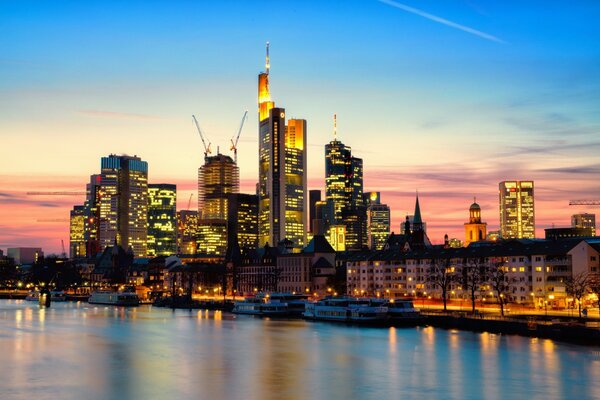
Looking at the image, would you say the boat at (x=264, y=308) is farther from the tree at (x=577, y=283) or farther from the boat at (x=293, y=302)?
the tree at (x=577, y=283)

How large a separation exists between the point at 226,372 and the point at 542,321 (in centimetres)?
4978

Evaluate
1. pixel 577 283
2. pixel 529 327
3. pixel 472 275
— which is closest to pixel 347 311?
pixel 472 275

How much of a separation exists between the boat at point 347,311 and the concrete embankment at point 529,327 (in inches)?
366

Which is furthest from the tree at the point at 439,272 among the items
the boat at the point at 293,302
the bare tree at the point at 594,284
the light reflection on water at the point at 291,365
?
the light reflection on water at the point at 291,365

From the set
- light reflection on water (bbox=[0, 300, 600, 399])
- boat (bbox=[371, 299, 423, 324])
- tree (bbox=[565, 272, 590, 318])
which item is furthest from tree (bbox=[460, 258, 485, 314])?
light reflection on water (bbox=[0, 300, 600, 399])

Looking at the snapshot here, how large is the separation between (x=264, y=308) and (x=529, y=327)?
6957 cm

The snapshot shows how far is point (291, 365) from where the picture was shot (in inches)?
3004

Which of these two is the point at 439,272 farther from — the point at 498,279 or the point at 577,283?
the point at 577,283

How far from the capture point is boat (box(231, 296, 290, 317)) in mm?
157125

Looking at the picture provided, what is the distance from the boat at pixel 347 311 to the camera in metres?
127

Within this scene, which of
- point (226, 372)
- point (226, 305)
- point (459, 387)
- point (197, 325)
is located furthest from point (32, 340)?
point (226, 305)

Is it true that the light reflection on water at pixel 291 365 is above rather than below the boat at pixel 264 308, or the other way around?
below

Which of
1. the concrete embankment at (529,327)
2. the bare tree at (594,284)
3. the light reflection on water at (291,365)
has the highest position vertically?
the bare tree at (594,284)

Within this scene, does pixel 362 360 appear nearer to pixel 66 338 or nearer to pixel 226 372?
pixel 226 372
